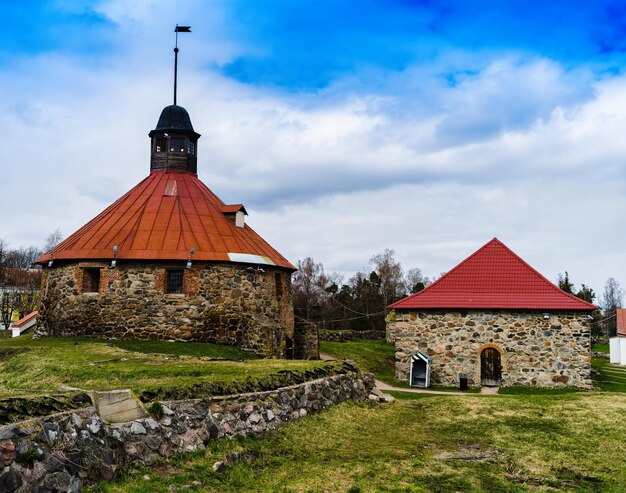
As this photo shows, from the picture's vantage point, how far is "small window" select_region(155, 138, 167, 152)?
25.2m

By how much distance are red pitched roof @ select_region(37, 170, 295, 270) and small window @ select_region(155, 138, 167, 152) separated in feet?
3.25

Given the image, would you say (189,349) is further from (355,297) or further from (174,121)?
(355,297)

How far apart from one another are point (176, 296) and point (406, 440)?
39.9 ft

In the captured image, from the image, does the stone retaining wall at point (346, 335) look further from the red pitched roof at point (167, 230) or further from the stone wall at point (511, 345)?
the stone wall at point (511, 345)

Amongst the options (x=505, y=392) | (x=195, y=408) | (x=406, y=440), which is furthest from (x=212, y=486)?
(x=505, y=392)

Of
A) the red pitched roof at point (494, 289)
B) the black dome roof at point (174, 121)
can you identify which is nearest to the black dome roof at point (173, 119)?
the black dome roof at point (174, 121)

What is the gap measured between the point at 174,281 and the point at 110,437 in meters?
14.1

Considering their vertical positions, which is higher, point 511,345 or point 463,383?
point 511,345

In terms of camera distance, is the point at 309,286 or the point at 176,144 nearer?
the point at 176,144

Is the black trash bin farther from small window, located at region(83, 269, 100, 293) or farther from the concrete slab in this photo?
the concrete slab

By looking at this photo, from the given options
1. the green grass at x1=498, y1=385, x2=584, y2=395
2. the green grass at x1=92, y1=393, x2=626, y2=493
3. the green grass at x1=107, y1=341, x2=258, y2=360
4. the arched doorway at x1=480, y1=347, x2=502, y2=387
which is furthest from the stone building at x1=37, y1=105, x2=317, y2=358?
the green grass at x1=92, y1=393, x2=626, y2=493

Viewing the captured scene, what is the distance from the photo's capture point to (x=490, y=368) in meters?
20.4

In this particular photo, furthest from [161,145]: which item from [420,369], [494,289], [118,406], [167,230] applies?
[118,406]

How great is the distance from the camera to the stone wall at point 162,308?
20.2 metres
